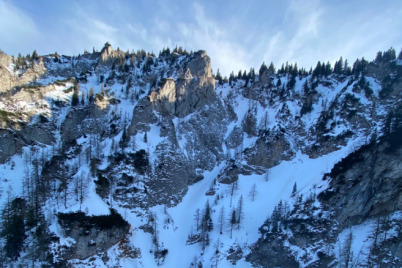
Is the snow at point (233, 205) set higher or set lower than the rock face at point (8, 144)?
lower

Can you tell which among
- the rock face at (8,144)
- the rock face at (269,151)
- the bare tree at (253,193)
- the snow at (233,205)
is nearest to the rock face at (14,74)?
the rock face at (8,144)

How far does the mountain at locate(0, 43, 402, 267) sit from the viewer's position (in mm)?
40938

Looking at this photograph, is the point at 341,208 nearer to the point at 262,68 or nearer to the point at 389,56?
the point at 389,56

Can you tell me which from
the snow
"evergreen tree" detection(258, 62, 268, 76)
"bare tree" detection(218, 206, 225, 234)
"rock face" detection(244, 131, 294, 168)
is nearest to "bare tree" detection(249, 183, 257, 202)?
the snow

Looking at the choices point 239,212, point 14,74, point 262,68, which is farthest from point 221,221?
point 14,74

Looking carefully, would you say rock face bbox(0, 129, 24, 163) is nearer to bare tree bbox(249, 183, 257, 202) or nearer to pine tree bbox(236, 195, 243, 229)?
pine tree bbox(236, 195, 243, 229)

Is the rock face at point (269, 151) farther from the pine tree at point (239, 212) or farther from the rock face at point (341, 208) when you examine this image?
the rock face at point (341, 208)

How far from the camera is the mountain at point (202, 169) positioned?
40938 mm

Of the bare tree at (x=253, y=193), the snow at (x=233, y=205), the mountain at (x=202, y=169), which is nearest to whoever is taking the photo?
the mountain at (x=202, y=169)

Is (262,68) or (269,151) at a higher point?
(262,68)

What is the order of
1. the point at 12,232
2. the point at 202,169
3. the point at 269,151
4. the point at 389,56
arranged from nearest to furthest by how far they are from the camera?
the point at 12,232, the point at 269,151, the point at 202,169, the point at 389,56

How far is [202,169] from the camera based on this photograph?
69.9 meters

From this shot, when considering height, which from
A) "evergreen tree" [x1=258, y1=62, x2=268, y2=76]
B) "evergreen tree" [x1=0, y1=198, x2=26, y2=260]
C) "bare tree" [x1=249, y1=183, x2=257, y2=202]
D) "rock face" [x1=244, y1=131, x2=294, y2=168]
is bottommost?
"evergreen tree" [x1=0, y1=198, x2=26, y2=260]

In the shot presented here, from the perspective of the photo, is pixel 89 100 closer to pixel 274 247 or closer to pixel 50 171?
pixel 50 171
